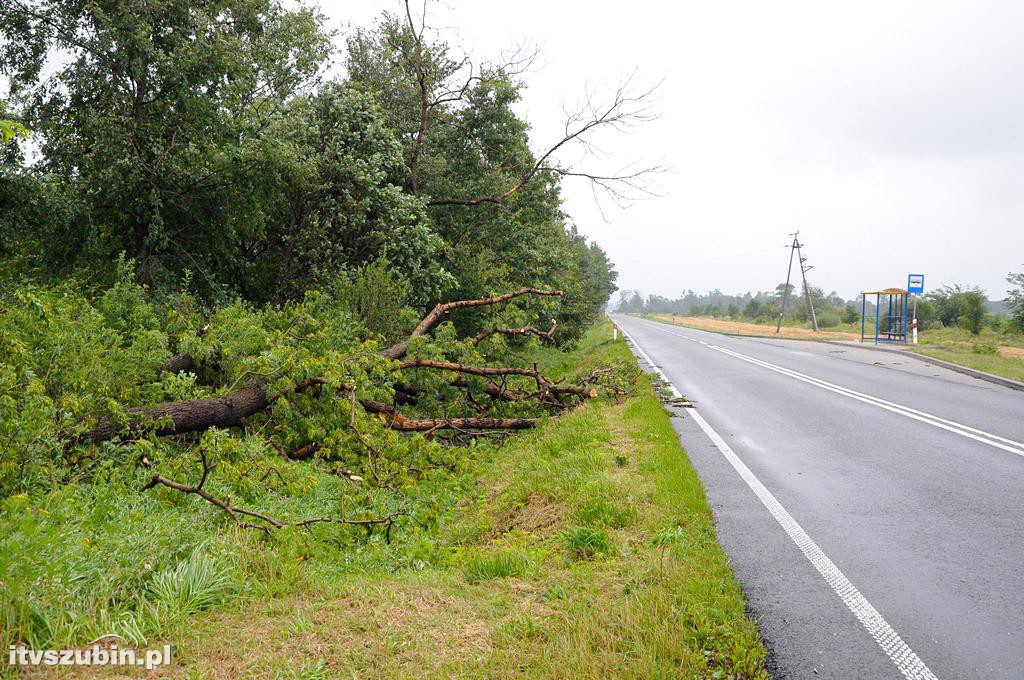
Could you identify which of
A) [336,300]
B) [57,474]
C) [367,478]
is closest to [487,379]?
[336,300]

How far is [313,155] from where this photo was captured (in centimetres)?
1315

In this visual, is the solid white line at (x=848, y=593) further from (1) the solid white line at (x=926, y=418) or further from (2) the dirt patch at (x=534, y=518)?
(1) the solid white line at (x=926, y=418)

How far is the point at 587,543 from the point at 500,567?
0.71 m

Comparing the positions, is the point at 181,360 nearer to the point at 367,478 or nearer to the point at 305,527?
the point at 367,478

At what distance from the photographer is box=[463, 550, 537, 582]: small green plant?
4.26 meters

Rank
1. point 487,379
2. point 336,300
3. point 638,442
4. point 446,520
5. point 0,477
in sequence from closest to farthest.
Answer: point 0,477, point 446,520, point 638,442, point 487,379, point 336,300

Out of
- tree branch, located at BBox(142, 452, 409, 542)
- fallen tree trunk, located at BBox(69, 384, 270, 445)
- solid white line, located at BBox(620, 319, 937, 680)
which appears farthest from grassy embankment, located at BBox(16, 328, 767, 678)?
fallen tree trunk, located at BBox(69, 384, 270, 445)

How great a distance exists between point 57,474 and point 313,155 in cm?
964

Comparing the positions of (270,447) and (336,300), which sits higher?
(336,300)

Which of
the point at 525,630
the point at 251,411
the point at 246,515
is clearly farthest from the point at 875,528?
the point at 251,411

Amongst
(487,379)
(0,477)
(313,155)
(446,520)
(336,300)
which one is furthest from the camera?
(313,155)

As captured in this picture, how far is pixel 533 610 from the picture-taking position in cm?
368

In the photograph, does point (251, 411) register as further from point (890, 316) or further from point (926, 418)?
point (890, 316)

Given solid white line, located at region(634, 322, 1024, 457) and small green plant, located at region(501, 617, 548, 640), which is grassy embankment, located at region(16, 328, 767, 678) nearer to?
small green plant, located at region(501, 617, 548, 640)
